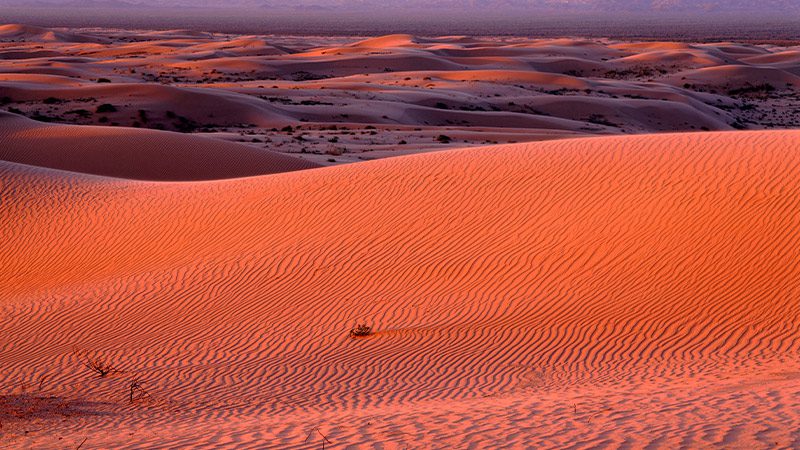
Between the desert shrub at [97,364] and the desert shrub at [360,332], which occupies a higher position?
the desert shrub at [360,332]

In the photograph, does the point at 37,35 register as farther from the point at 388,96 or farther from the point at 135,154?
the point at 135,154

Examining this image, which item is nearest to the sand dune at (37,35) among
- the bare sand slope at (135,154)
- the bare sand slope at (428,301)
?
the bare sand slope at (135,154)

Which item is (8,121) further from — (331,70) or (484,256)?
(331,70)

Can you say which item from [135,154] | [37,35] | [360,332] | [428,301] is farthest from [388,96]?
[37,35]

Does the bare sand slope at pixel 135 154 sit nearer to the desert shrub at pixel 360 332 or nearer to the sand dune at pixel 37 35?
the desert shrub at pixel 360 332

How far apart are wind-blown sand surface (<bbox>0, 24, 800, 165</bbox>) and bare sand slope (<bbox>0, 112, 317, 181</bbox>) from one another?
1838mm

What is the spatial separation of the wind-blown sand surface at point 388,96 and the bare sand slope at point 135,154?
1.84 meters

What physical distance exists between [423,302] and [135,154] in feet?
49.2

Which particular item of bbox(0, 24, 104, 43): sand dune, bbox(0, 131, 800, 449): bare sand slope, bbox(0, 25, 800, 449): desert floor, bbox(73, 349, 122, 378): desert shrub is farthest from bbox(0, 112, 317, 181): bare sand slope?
bbox(0, 24, 104, 43): sand dune

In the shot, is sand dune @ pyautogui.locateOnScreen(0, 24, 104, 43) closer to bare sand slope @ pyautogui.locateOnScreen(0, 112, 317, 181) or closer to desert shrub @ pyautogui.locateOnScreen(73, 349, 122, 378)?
bare sand slope @ pyautogui.locateOnScreen(0, 112, 317, 181)

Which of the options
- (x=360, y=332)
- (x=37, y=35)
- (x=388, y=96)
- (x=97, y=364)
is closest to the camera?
(x=97, y=364)

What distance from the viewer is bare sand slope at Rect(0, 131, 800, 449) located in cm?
744

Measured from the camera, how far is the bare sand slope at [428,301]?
744cm

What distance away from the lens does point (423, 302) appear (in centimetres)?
1195
